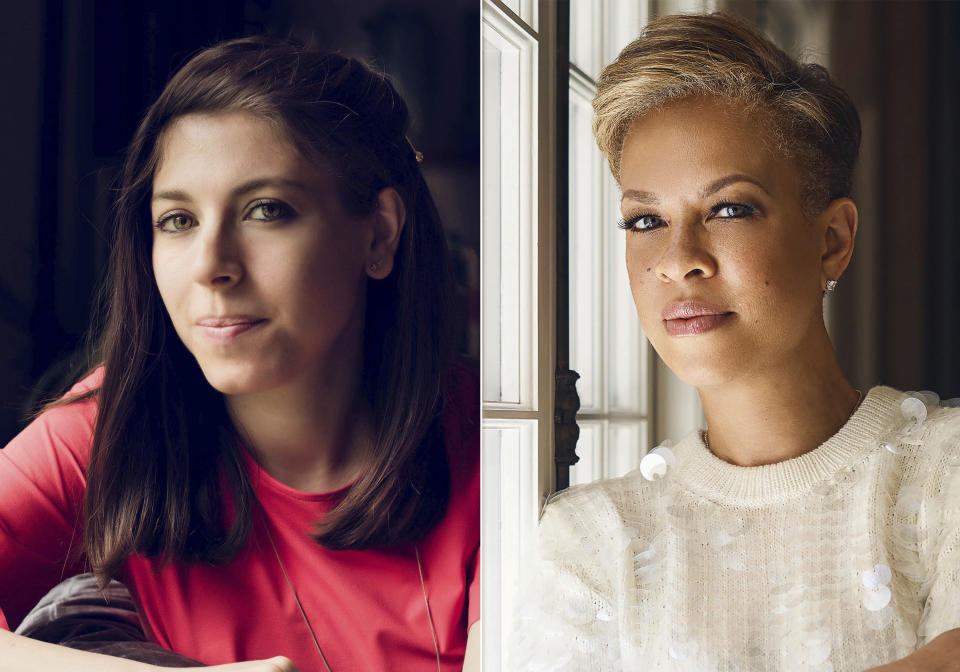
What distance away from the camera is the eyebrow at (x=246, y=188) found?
0.99 m

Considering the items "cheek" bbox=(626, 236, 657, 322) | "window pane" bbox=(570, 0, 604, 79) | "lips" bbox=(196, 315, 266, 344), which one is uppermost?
"window pane" bbox=(570, 0, 604, 79)

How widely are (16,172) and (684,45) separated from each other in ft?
2.46

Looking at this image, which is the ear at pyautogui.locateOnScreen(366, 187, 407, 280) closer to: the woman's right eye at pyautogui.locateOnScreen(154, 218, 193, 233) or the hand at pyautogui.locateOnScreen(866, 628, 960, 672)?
the woman's right eye at pyautogui.locateOnScreen(154, 218, 193, 233)

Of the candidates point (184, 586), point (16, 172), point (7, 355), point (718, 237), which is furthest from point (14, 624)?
point (718, 237)

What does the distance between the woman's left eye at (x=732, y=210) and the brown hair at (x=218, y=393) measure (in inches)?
→ 13.3

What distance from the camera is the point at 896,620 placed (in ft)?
2.87

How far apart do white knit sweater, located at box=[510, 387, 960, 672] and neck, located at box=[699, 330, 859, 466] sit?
0.01 m

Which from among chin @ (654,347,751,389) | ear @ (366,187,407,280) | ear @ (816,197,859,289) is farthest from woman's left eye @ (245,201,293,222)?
ear @ (816,197,859,289)

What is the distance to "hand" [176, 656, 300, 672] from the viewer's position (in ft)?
3.22

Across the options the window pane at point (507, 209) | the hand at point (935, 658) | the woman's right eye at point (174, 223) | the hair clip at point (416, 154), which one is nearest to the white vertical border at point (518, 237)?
the window pane at point (507, 209)

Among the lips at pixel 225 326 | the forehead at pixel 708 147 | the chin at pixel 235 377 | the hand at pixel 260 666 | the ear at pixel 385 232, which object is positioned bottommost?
the hand at pixel 260 666

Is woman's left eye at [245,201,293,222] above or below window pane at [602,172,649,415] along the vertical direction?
above

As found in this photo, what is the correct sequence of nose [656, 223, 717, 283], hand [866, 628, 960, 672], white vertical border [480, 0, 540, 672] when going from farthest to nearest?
white vertical border [480, 0, 540, 672]
nose [656, 223, 717, 283]
hand [866, 628, 960, 672]

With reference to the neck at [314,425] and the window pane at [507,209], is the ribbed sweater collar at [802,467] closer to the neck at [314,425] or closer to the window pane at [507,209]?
the window pane at [507,209]
